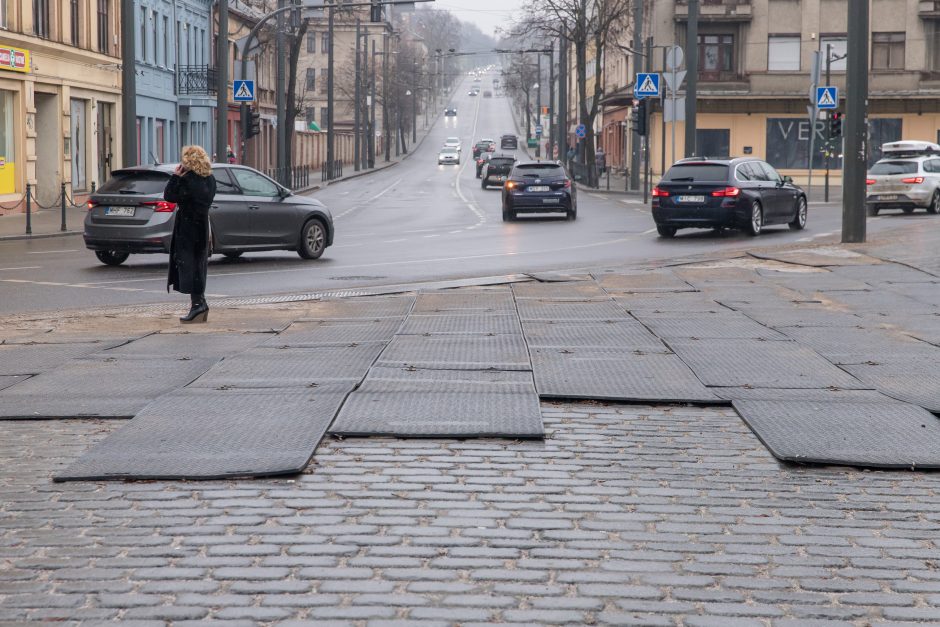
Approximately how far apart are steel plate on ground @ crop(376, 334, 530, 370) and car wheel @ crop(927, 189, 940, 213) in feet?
87.7

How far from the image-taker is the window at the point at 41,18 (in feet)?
124

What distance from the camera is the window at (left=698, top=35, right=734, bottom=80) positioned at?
67.6m

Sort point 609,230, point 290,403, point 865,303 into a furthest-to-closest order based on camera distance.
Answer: point 609,230
point 865,303
point 290,403

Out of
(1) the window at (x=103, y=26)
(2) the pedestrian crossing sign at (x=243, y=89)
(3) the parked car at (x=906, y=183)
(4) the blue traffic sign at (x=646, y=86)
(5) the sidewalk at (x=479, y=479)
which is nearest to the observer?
(5) the sidewalk at (x=479, y=479)

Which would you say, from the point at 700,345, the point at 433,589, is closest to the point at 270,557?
the point at 433,589

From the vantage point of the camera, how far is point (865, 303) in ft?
47.1

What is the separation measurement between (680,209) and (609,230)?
3.63 m

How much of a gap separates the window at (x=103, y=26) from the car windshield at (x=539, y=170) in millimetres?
15896

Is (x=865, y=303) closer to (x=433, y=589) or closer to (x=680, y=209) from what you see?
(x=433, y=589)

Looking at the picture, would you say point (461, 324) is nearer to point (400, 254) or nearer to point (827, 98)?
point (400, 254)

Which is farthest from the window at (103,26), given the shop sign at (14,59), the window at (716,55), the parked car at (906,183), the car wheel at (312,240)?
the window at (716,55)

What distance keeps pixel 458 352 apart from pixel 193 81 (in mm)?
47250

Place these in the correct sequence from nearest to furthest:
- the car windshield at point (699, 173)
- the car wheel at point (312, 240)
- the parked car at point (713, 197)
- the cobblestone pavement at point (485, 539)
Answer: the cobblestone pavement at point (485, 539)
the car wheel at point (312, 240)
the parked car at point (713, 197)
the car windshield at point (699, 173)

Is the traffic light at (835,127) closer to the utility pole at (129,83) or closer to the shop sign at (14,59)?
the utility pole at (129,83)
